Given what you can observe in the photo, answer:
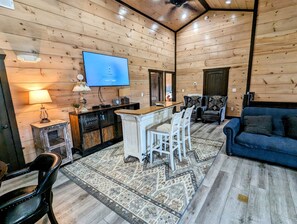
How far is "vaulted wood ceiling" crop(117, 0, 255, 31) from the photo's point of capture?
450cm

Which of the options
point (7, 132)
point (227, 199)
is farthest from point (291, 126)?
point (7, 132)

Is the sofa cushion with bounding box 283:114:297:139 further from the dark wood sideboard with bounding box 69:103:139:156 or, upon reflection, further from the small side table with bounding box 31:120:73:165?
the small side table with bounding box 31:120:73:165

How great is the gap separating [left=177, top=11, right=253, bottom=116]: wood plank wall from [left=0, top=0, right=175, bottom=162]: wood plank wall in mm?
2860

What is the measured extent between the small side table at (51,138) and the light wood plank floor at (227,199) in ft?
1.56

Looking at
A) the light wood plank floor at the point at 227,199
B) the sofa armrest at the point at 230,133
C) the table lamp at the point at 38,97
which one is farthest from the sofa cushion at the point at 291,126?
the table lamp at the point at 38,97

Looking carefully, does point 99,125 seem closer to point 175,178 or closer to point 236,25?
point 175,178

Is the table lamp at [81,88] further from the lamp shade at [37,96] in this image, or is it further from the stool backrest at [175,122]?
the stool backrest at [175,122]

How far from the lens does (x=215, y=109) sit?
564 centimetres

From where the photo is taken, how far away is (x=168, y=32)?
21.1 ft

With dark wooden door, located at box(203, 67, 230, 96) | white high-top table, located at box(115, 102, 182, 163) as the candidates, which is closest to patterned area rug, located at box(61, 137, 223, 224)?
white high-top table, located at box(115, 102, 182, 163)

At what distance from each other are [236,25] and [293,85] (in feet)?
10.3

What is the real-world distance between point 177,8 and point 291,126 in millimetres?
4755

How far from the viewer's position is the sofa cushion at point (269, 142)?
2.42m

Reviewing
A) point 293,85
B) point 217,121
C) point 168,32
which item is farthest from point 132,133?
point 168,32
